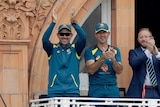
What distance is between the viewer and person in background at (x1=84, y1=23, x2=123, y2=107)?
494 inches

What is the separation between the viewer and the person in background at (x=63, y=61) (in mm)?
12336

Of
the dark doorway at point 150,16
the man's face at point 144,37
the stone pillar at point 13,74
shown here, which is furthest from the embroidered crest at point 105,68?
the dark doorway at point 150,16

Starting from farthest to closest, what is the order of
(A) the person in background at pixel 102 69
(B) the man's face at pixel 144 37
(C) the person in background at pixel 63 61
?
(B) the man's face at pixel 144 37 < (A) the person in background at pixel 102 69 < (C) the person in background at pixel 63 61

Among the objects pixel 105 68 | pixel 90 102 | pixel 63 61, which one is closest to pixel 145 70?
pixel 105 68

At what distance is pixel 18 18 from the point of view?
529 inches

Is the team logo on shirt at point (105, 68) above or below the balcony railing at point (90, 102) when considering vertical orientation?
above

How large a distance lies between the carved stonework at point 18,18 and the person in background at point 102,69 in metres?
1.16

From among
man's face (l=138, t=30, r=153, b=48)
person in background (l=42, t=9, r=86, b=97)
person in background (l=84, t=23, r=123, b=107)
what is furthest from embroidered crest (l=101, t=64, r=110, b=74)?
man's face (l=138, t=30, r=153, b=48)

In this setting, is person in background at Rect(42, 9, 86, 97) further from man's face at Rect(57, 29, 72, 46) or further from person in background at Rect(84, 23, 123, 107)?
person in background at Rect(84, 23, 123, 107)

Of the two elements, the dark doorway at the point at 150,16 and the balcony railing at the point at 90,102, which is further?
the dark doorway at the point at 150,16

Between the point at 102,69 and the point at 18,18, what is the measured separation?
1611 mm

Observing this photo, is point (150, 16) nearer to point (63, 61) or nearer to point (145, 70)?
point (145, 70)

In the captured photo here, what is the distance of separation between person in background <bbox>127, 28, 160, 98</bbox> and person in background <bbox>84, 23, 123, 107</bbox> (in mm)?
366

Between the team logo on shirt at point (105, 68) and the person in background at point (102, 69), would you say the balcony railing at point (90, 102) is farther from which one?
the team logo on shirt at point (105, 68)
